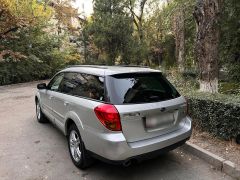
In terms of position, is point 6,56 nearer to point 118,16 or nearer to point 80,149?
point 118,16

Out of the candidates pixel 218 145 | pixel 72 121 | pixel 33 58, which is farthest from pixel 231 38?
pixel 33 58

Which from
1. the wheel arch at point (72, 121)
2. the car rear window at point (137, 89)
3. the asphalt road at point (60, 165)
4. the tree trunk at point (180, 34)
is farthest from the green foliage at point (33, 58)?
the car rear window at point (137, 89)

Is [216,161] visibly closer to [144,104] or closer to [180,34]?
[144,104]

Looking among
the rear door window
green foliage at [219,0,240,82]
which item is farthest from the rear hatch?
green foliage at [219,0,240,82]

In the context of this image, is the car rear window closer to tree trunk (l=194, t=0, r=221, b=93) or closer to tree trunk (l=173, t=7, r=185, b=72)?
tree trunk (l=194, t=0, r=221, b=93)

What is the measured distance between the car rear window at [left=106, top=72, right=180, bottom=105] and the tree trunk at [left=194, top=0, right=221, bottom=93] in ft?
8.13

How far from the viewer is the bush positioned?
4641 millimetres

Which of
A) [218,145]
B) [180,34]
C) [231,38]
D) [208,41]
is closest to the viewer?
[218,145]

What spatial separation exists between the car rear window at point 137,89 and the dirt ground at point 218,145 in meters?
1.21

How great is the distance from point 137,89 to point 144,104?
300 mm

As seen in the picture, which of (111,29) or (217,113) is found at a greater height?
(111,29)

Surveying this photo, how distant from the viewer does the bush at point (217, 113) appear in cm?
464

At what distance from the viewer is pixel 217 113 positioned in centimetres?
493

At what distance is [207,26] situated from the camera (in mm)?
6324
